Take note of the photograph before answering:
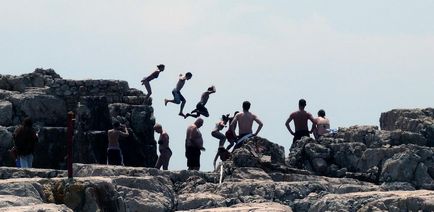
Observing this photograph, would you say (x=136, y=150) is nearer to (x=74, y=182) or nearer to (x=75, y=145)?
(x=75, y=145)

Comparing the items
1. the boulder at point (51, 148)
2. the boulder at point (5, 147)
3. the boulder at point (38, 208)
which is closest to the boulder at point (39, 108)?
the boulder at point (51, 148)

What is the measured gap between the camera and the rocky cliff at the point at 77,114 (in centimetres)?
2684

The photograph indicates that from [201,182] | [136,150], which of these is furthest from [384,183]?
[136,150]

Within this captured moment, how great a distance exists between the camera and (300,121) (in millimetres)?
26562

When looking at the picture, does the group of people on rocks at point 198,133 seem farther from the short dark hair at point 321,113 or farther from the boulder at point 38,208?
the boulder at point 38,208

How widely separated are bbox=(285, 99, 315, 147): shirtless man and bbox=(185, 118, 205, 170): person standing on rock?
2.37 metres

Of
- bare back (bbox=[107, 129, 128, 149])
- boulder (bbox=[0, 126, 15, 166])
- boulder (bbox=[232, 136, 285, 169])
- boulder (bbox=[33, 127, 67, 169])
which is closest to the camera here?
boulder (bbox=[232, 136, 285, 169])

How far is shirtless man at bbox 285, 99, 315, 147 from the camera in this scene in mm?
26453

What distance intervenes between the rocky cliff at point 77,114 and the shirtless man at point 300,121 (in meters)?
3.44

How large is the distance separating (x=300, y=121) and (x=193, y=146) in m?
2.83

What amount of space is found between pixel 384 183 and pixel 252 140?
2628 mm

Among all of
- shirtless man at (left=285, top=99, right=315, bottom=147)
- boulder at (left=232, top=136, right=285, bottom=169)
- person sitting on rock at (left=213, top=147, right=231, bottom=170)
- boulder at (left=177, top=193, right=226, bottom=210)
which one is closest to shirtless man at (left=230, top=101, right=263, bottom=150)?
person sitting on rock at (left=213, top=147, right=231, bottom=170)

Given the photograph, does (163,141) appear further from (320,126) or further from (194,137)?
(320,126)

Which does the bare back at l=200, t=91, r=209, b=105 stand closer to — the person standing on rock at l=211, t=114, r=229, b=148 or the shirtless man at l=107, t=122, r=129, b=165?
the person standing on rock at l=211, t=114, r=229, b=148
